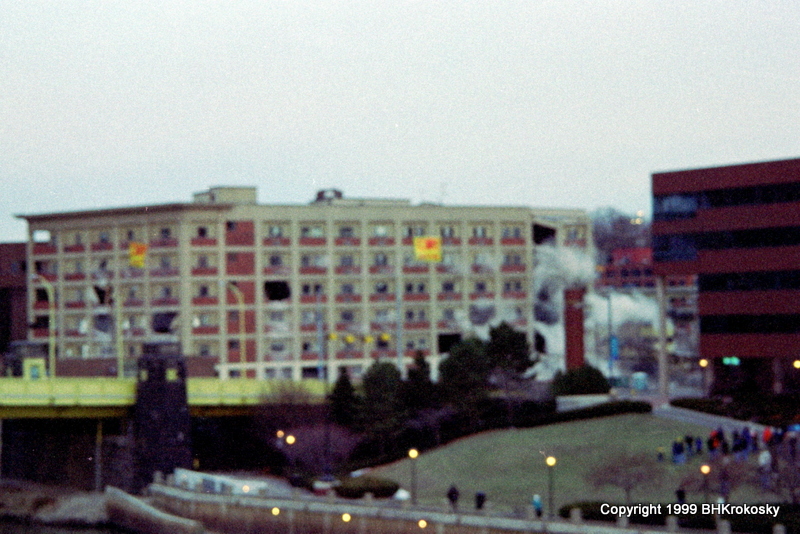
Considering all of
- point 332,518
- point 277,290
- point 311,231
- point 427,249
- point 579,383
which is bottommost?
point 332,518

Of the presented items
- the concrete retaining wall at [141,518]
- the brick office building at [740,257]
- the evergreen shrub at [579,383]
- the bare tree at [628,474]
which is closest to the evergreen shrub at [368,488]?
the concrete retaining wall at [141,518]

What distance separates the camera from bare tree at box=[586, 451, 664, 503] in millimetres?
54844

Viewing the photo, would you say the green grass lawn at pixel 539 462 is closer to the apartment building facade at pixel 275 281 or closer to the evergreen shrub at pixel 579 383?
the evergreen shrub at pixel 579 383

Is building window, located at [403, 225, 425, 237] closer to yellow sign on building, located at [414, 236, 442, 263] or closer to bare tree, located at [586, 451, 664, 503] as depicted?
yellow sign on building, located at [414, 236, 442, 263]

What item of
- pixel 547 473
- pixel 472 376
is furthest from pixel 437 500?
pixel 472 376

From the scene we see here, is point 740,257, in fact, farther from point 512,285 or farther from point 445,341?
point 445,341

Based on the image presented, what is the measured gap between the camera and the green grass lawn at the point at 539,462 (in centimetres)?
6000

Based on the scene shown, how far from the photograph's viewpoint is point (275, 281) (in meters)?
116

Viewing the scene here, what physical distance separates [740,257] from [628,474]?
28.0 metres

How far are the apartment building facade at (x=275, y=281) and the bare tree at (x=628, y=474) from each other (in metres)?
52.0

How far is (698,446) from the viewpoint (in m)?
62.1

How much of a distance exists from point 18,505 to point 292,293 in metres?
39.2

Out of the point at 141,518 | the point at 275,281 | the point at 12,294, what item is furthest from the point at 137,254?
the point at 141,518

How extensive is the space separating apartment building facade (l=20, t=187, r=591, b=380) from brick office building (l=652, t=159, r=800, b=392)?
3399 cm
